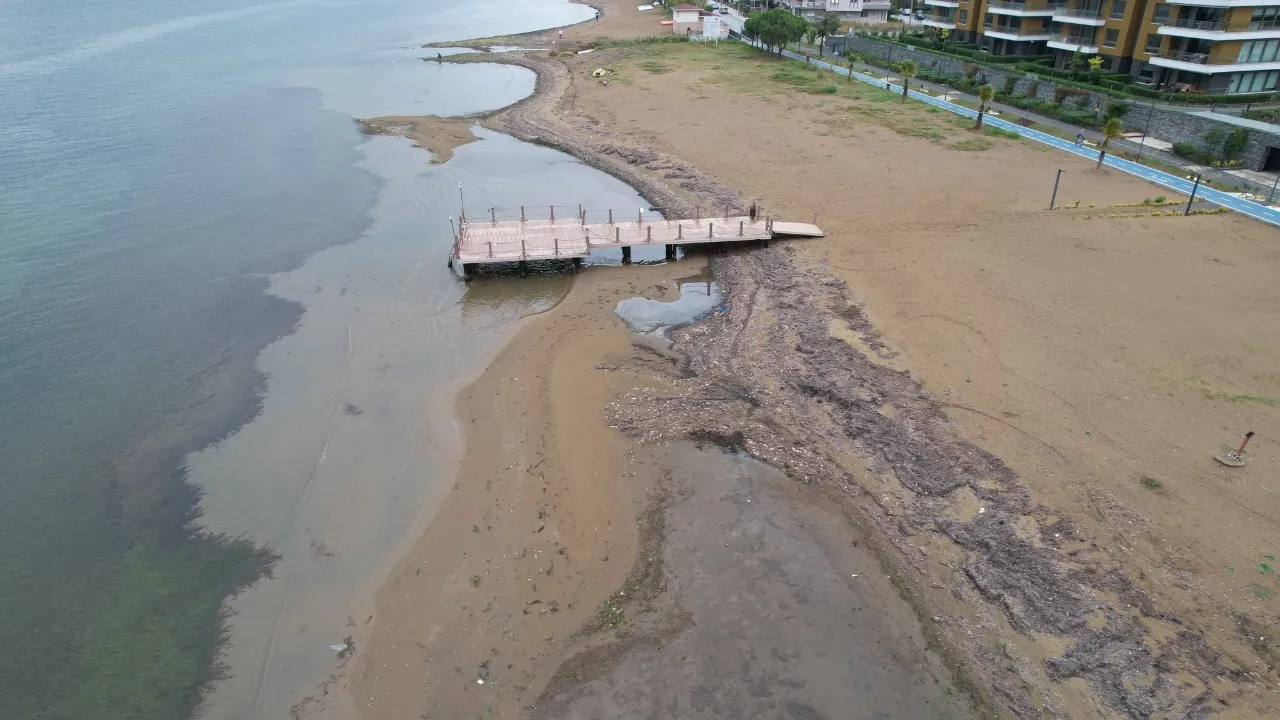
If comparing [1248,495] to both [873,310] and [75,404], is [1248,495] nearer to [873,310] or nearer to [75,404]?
[873,310]

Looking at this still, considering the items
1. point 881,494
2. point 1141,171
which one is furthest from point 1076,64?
point 881,494

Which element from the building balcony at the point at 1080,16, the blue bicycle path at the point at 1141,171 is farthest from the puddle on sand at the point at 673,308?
the building balcony at the point at 1080,16

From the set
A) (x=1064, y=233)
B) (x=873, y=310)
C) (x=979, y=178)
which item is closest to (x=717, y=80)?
(x=979, y=178)

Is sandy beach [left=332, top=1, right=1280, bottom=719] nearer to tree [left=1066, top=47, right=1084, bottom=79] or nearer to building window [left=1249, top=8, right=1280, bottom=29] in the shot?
building window [left=1249, top=8, right=1280, bottom=29]

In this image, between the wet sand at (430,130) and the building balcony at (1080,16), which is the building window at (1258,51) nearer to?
the building balcony at (1080,16)

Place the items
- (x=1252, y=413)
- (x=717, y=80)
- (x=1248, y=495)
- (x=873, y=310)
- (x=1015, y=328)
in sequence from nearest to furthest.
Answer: (x=1248, y=495) → (x=1252, y=413) → (x=1015, y=328) → (x=873, y=310) → (x=717, y=80)

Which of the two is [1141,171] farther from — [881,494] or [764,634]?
[764,634]
